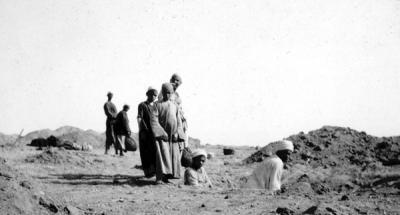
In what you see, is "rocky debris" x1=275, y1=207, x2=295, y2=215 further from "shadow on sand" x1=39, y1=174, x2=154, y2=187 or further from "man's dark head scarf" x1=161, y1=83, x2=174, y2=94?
"man's dark head scarf" x1=161, y1=83, x2=174, y2=94

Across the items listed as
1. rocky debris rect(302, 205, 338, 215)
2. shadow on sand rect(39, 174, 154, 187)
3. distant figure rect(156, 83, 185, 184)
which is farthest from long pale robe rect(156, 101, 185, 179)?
rocky debris rect(302, 205, 338, 215)

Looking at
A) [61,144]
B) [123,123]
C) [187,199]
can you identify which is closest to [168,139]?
[187,199]

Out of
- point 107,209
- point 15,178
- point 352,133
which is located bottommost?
point 107,209

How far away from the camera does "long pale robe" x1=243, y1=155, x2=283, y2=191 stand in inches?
296

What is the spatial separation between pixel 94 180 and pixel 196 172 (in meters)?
2.20

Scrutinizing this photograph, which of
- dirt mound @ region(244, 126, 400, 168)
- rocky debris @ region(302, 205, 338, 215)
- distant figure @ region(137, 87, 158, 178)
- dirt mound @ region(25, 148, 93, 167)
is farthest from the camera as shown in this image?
dirt mound @ region(244, 126, 400, 168)

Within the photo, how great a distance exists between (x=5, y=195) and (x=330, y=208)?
3467mm

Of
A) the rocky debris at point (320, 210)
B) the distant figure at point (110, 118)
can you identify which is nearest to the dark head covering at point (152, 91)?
the rocky debris at point (320, 210)

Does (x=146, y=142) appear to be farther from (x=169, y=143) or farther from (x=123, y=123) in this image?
(x=123, y=123)

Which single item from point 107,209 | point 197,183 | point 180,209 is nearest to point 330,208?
point 180,209

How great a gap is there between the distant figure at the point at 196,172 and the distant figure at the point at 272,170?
1002mm

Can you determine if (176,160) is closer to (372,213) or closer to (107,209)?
(107,209)

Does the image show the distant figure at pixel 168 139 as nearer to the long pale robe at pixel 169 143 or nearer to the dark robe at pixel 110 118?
the long pale robe at pixel 169 143

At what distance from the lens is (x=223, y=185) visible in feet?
37.4
